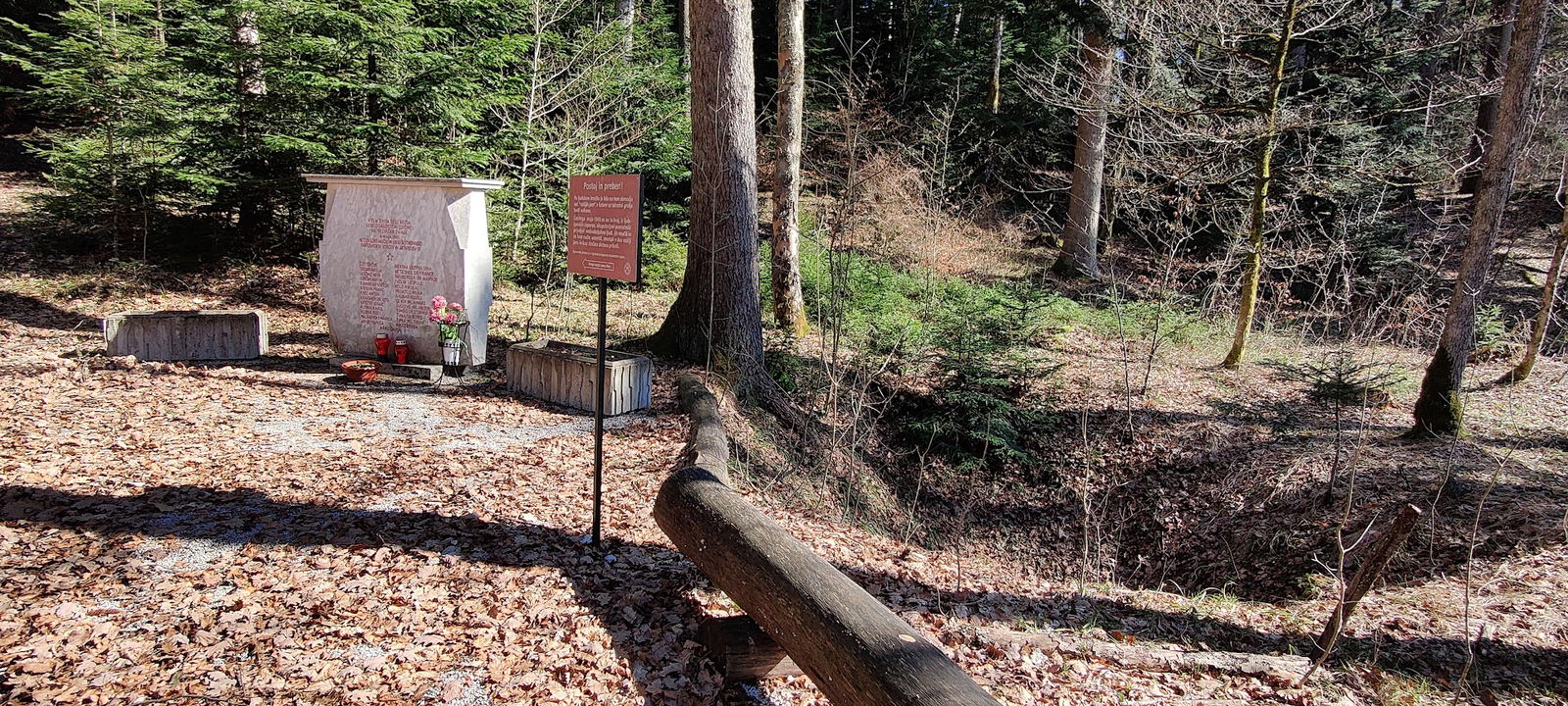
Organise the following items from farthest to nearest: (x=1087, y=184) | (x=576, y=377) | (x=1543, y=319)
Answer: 1. (x=1087, y=184)
2. (x=1543, y=319)
3. (x=576, y=377)

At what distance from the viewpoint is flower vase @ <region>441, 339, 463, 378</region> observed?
8133 millimetres

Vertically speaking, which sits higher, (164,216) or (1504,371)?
(164,216)

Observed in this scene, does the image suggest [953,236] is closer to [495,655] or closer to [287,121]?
[287,121]

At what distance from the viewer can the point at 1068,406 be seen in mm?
9812

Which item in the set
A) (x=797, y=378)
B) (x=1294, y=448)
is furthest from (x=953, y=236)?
(x=1294, y=448)

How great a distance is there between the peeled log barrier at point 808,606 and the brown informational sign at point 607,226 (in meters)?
1.23

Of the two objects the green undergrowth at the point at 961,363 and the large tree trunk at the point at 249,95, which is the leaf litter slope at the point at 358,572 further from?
the large tree trunk at the point at 249,95

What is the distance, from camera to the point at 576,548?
4465 millimetres

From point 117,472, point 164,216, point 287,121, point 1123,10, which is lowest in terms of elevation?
point 117,472

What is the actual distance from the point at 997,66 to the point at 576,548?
891 inches

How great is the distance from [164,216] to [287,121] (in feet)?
8.72

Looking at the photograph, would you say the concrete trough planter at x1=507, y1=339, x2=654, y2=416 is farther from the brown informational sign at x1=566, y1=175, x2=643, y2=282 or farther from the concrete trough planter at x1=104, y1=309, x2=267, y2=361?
the concrete trough planter at x1=104, y1=309, x2=267, y2=361

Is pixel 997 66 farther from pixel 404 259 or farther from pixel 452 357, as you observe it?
pixel 452 357

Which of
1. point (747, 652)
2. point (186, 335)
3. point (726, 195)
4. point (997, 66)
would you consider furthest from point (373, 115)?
point (997, 66)
